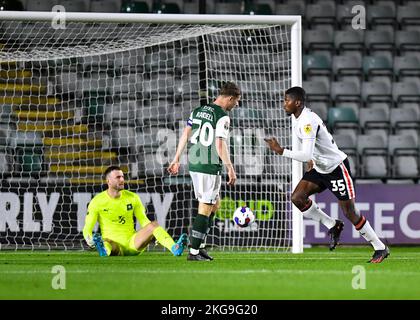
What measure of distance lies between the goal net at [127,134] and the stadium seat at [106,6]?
2774mm

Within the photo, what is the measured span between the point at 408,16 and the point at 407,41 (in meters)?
0.72

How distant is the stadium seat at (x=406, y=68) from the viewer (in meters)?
17.5

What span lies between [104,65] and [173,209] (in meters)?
2.25

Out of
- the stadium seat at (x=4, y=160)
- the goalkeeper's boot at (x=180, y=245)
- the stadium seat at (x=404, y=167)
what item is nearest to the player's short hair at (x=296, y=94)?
the goalkeeper's boot at (x=180, y=245)

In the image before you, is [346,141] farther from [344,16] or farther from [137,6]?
[137,6]

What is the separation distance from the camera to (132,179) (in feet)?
43.9

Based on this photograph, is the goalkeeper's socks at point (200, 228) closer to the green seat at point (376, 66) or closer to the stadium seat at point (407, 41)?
the green seat at point (376, 66)

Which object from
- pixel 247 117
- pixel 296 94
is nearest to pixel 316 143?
pixel 296 94

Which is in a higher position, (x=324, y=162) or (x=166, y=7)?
(x=166, y=7)

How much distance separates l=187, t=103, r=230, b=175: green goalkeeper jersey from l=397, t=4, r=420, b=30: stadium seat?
9.24m

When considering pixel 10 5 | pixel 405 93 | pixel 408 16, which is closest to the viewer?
pixel 10 5

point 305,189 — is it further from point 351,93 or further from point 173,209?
point 351,93

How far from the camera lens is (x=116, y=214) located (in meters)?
11.1

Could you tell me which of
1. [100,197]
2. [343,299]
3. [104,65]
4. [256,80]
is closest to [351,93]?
[256,80]
